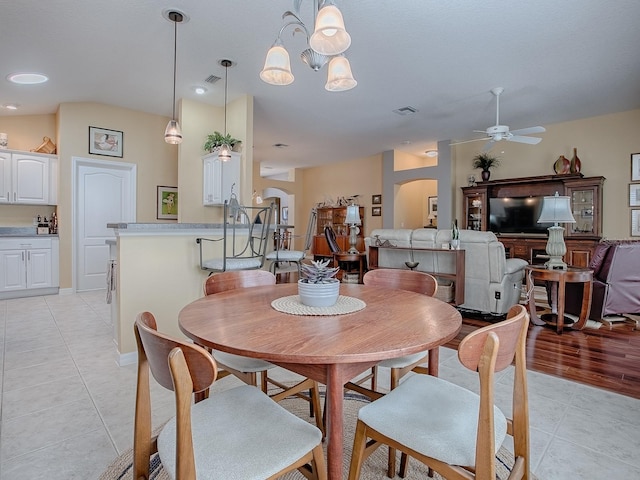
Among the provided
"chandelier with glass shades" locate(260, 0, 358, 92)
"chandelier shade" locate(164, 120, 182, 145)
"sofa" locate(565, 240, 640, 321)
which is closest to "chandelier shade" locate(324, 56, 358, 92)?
"chandelier with glass shades" locate(260, 0, 358, 92)

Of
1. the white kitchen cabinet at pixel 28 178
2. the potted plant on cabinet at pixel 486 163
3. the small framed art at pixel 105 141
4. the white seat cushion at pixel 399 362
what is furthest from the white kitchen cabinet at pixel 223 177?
the potted plant on cabinet at pixel 486 163

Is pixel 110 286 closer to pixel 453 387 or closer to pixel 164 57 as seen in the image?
pixel 164 57

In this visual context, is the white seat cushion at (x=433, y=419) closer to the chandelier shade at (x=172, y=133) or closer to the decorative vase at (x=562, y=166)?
the chandelier shade at (x=172, y=133)

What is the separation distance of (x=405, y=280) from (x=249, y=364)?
1.02 m

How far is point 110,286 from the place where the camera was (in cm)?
297

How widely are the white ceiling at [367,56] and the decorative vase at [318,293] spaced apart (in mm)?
2489

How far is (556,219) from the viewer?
3.52 meters

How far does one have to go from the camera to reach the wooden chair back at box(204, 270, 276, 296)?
6.05 feet

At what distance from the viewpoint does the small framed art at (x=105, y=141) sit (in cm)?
530

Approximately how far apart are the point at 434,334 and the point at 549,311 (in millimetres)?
3963

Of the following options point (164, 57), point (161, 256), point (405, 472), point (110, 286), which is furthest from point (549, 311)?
point (164, 57)

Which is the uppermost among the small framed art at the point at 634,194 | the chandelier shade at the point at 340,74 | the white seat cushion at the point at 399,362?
the chandelier shade at the point at 340,74

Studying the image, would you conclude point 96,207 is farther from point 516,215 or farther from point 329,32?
point 516,215

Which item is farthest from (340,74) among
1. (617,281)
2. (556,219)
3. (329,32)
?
(617,281)
